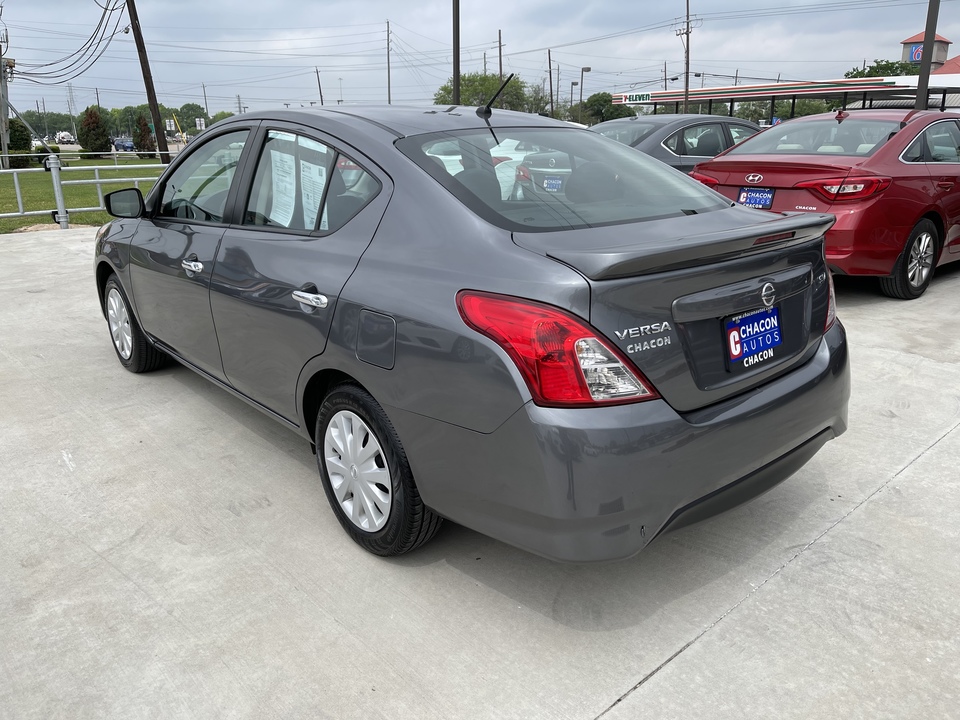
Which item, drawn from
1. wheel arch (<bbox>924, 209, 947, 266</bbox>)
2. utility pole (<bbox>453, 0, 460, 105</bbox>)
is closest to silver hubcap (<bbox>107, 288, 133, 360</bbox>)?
wheel arch (<bbox>924, 209, 947, 266</bbox>)

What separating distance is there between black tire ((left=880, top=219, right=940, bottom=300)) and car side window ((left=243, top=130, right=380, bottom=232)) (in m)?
4.99

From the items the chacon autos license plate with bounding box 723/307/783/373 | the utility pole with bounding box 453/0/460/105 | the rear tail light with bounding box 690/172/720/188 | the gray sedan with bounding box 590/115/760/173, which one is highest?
the utility pole with bounding box 453/0/460/105

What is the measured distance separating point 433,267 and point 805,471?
204 centimetres

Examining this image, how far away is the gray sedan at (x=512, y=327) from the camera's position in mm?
2072

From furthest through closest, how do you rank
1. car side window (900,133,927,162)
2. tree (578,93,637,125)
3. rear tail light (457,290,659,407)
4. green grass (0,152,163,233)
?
tree (578,93,637,125) < green grass (0,152,163,233) < car side window (900,133,927,162) < rear tail light (457,290,659,407)

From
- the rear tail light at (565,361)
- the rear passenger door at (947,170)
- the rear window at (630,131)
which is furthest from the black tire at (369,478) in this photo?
the rear window at (630,131)

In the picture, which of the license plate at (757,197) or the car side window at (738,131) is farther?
the car side window at (738,131)

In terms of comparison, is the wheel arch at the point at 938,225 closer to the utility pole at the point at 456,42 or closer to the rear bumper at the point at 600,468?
the rear bumper at the point at 600,468

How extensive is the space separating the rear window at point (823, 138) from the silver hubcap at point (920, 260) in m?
0.87

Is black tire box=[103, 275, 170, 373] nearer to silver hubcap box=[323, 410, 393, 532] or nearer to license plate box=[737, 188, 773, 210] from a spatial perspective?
silver hubcap box=[323, 410, 393, 532]

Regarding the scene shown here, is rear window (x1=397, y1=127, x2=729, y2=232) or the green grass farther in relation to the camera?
the green grass

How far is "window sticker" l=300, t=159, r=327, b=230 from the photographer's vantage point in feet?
9.67

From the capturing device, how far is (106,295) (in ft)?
16.6

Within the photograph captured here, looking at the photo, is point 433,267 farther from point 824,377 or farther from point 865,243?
point 865,243
